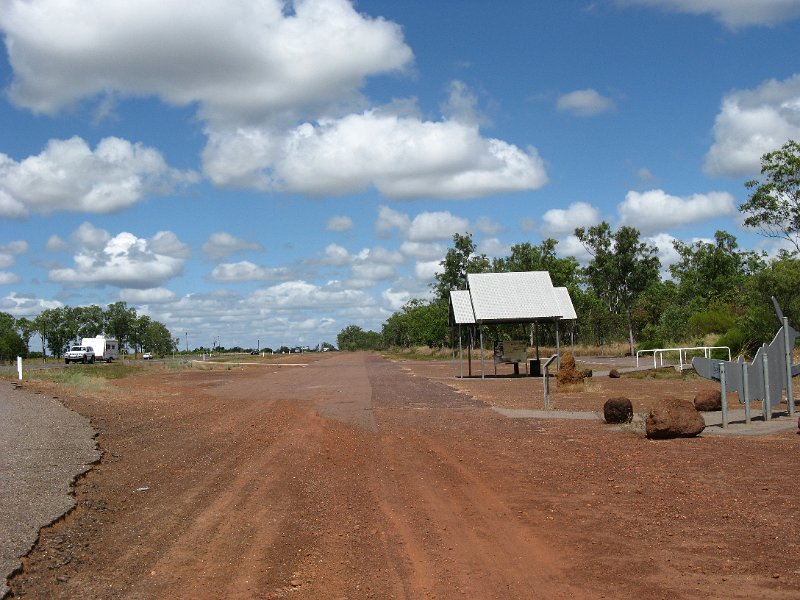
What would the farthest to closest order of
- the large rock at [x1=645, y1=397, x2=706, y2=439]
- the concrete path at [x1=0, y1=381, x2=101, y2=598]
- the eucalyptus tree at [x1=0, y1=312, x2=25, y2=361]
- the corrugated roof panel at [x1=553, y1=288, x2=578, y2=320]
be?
the eucalyptus tree at [x1=0, y1=312, x2=25, y2=361] < the corrugated roof panel at [x1=553, y1=288, x2=578, y2=320] < the large rock at [x1=645, y1=397, x2=706, y2=439] < the concrete path at [x1=0, y1=381, x2=101, y2=598]

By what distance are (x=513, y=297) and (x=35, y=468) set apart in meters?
26.0

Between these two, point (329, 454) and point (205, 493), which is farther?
point (329, 454)

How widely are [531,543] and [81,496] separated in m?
5.37

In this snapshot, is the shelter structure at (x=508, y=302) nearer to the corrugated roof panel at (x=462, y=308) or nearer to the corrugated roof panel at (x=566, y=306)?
the corrugated roof panel at (x=462, y=308)

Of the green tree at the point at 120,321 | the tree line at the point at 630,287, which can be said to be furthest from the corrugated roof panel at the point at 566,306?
the green tree at the point at 120,321

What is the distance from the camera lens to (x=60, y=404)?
73.7 ft

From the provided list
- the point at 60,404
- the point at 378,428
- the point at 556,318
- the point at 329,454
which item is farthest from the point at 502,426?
the point at 556,318

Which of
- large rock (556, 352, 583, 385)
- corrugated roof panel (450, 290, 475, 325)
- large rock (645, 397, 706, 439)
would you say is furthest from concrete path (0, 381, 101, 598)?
corrugated roof panel (450, 290, 475, 325)

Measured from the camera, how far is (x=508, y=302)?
34625mm

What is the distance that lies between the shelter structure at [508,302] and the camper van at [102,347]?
61785mm

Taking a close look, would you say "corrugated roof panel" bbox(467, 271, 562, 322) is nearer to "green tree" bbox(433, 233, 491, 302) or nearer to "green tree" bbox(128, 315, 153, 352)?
"green tree" bbox(433, 233, 491, 302)

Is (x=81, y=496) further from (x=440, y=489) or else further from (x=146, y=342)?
(x=146, y=342)

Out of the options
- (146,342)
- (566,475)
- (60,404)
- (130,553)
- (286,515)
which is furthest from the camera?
(146,342)

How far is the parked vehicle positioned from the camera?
80.4m
